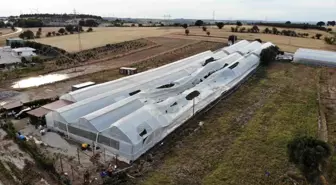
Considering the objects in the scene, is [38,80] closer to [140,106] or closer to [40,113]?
[40,113]

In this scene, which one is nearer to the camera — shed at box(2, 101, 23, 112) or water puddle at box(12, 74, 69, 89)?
shed at box(2, 101, 23, 112)

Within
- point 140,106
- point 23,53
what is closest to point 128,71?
point 140,106

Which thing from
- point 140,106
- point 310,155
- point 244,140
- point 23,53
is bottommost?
point 244,140

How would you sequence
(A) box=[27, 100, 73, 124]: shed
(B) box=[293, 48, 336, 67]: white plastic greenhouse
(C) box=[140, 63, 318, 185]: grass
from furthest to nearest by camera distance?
(B) box=[293, 48, 336, 67]: white plastic greenhouse
(A) box=[27, 100, 73, 124]: shed
(C) box=[140, 63, 318, 185]: grass

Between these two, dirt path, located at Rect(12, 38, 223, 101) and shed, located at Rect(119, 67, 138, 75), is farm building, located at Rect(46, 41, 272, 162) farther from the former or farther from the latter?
dirt path, located at Rect(12, 38, 223, 101)

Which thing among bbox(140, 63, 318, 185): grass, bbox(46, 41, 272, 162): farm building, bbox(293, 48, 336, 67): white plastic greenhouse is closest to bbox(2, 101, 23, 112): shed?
bbox(46, 41, 272, 162): farm building

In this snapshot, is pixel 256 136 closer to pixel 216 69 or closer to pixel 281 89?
pixel 281 89
